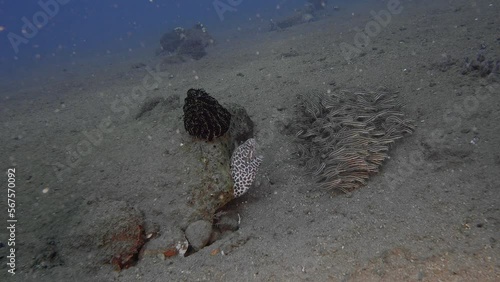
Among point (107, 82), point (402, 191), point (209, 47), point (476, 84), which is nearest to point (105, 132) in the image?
point (402, 191)

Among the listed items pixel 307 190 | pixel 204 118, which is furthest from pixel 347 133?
pixel 204 118

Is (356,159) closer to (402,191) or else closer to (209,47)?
(402,191)

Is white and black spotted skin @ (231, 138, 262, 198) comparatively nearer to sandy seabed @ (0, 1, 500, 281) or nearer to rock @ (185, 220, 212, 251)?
sandy seabed @ (0, 1, 500, 281)

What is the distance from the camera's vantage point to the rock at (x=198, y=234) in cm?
512

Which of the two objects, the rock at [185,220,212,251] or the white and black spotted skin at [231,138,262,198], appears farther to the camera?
the white and black spotted skin at [231,138,262,198]

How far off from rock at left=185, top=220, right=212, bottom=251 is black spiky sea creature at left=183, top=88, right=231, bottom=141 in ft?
5.62

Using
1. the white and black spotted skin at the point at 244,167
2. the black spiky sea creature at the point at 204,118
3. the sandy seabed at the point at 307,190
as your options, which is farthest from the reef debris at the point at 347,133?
the black spiky sea creature at the point at 204,118

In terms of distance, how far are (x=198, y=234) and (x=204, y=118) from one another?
2194 mm

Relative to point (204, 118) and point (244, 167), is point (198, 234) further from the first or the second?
point (204, 118)

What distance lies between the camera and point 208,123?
5.86 metres

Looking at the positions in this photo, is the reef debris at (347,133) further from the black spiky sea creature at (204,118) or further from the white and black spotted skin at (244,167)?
the black spiky sea creature at (204,118)

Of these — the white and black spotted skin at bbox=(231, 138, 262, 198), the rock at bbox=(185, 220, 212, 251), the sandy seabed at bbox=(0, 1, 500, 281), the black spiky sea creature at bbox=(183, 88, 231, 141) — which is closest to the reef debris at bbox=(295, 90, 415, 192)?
the sandy seabed at bbox=(0, 1, 500, 281)

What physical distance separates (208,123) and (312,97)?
376cm

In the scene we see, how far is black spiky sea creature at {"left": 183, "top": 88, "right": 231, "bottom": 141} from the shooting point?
5844 millimetres
